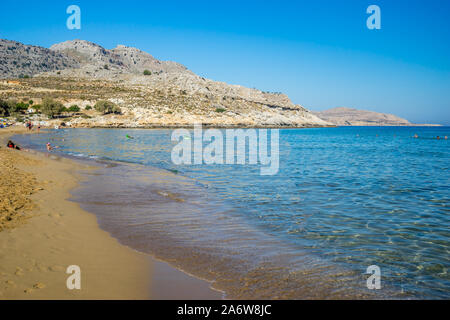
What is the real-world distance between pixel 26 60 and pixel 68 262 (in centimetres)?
19552

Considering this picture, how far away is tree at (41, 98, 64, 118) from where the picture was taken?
217ft

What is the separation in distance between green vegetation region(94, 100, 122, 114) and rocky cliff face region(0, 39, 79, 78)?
305 ft

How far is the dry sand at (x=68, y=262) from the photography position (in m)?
4.35

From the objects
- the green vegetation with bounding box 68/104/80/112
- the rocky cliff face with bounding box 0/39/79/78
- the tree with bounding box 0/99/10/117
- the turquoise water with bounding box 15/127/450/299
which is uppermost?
the rocky cliff face with bounding box 0/39/79/78

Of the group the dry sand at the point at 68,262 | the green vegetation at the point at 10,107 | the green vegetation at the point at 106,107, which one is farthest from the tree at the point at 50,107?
the dry sand at the point at 68,262

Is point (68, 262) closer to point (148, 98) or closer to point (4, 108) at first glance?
point (4, 108)

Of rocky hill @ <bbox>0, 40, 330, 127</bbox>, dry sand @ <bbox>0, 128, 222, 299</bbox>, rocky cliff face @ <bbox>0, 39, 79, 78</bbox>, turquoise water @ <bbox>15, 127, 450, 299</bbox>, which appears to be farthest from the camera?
rocky cliff face @ <bbox>0, 39, 79, 78</bbox>

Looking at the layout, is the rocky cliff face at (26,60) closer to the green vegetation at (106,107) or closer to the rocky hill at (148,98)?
the rocky hill at (148,98)

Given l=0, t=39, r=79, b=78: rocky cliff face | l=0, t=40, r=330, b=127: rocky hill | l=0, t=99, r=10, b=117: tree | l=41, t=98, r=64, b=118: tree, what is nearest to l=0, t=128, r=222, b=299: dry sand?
l=0, t=40, r=330, b=127: rocky hill

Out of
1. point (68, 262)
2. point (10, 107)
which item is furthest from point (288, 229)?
point (10, 107)

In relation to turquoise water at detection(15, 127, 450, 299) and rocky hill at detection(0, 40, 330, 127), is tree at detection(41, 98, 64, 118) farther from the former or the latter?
turquoise water at detection(15, 127, 450, 299)

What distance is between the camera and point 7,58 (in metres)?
154

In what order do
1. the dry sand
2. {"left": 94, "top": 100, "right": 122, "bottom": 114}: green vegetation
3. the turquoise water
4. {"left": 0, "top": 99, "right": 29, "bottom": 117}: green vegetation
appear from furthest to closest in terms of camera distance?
{"left": 94, "top": 100, "right": 122, "bottom": 114}: green vegetation
{"left": 0, "top": 99, "right": 29, "bottom": 117}: green vegetation
the turquoise water
the dry sand
